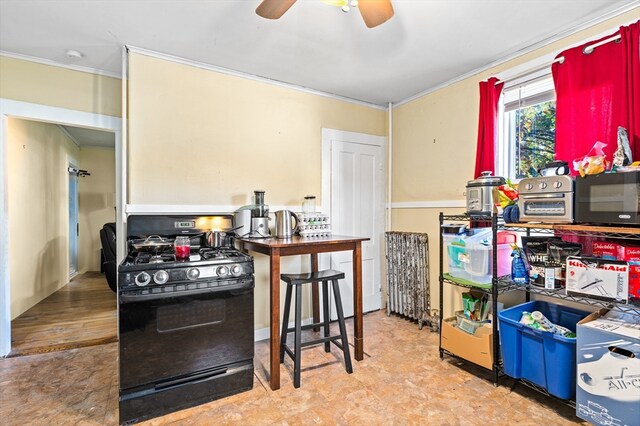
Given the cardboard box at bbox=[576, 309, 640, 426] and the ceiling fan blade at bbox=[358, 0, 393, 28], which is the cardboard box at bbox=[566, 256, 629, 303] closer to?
the cardboard box at bbox=[576, 309, 640, 426]

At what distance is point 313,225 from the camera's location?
9.00 ft

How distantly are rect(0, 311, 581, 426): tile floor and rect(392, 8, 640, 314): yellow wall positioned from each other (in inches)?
40.7

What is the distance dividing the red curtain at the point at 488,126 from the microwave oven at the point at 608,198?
0.88 metres

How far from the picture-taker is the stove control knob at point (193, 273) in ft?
6.40

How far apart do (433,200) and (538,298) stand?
1239 mm

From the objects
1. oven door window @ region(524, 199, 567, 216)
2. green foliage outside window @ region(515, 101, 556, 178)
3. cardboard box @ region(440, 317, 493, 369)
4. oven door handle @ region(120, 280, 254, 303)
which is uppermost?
green foliage outside window @ region(515, 101, 556, 178)

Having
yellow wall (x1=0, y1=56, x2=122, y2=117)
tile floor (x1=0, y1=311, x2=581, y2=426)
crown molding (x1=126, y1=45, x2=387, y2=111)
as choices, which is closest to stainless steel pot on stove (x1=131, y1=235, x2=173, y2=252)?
tile floor (x1=0, y1=311, x2=581, y2=426)

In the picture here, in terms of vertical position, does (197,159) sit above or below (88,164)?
below

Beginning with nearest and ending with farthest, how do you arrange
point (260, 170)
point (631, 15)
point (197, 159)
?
point (631, 15) < point (197, 159) < point (260, 170)

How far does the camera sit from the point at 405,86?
3.27 meters

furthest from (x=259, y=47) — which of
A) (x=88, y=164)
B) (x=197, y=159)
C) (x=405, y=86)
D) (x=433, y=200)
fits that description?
(x=88, y=164)

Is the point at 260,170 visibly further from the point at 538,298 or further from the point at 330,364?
the point at 538,298

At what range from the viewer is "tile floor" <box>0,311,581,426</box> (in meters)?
1.85

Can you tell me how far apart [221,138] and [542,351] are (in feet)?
9.24
